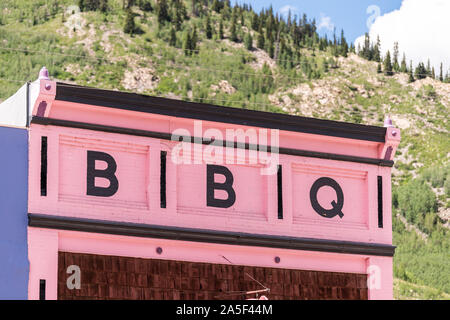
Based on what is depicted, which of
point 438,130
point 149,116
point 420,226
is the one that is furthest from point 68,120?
point 438,130

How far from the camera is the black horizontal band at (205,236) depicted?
19062mm

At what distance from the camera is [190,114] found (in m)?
21.1

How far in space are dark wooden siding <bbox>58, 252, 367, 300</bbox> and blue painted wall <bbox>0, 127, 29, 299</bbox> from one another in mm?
856

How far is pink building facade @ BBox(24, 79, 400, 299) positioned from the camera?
1942 centimetres

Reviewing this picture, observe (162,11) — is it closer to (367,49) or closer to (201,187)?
(367,49)

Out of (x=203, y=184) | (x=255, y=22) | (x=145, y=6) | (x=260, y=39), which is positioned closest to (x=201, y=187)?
(x=203, y=184)

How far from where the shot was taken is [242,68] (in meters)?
180

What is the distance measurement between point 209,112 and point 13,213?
521 cm

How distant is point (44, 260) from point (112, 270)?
4.99ft

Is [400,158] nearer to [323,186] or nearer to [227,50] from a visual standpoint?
[227,50]

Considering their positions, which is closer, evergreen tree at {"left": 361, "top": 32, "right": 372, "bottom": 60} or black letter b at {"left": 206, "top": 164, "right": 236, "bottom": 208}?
black letter b at {"left": 206, "top": 164, "right": 236, "bottom": 208}

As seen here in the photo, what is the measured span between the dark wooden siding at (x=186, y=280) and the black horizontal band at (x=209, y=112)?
339 centimetres

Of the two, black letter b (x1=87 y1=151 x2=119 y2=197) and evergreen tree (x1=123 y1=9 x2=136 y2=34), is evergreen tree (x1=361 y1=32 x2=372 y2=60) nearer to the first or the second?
evergreen tree (x1=123 y1=9 x2=136 y2=34)

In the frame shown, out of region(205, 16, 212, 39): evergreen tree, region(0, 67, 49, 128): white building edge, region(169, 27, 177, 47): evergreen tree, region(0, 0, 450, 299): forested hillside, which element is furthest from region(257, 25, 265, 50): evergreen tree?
region(0, 67, 49, 128): white building edge
